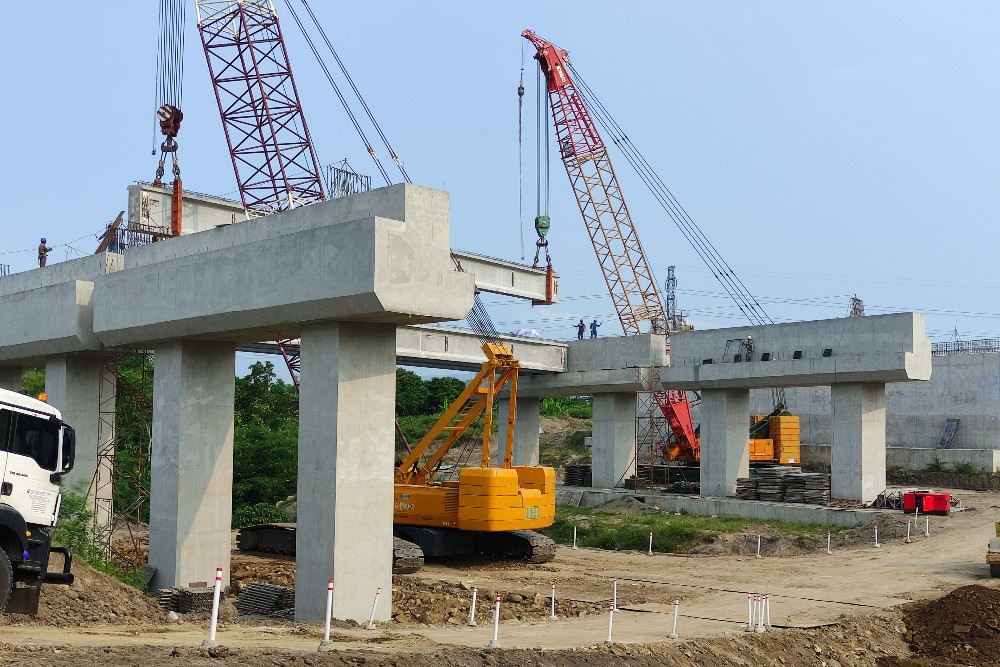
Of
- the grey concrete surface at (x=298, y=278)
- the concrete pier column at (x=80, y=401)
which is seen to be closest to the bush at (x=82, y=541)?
the concrete pier column at (x=80, y=401)

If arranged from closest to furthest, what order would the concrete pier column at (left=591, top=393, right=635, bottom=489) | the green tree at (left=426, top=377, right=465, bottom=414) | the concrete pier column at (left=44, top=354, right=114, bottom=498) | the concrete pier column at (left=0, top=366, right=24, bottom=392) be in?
the concrete pier column at (left=44, top=354, right=114, bottom=498), the concrete pier column at (left=0, top=366, right=24, bottom=392), the concrete pier column at (left=591, top=393, right=635, bottom=489), the green tree at (left=426, top=377, right=465, bottom=414)

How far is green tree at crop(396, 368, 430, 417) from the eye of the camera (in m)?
94.6

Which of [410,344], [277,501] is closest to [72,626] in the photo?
[410,344]

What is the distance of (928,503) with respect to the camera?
131 feet

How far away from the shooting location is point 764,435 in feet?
185

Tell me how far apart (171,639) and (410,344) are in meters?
28.4

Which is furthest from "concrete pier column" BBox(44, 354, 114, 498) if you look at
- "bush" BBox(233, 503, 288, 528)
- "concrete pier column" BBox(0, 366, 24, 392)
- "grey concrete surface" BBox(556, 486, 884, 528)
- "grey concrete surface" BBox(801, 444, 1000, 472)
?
"grey concrete surface" BBox(801, 444, 1000, 472)

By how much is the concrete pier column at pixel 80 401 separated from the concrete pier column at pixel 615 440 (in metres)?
27.1

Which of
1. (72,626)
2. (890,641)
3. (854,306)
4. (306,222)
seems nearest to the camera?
(72,626)

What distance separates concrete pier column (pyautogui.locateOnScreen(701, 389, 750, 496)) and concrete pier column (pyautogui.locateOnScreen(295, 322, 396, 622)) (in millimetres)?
27428

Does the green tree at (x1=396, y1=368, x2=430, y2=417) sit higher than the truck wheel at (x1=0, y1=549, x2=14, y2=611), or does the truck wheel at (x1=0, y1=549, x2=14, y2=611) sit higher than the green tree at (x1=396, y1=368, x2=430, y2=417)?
the green tree at (x1=396, y1=368, x2=430, y2=417)

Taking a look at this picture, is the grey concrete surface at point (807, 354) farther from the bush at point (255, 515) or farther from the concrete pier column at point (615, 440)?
the bush at point (255, 515)

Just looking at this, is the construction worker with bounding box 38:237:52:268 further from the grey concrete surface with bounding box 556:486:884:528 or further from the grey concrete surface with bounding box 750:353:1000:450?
the grey concrete surface with bounding box 750:353:1000:450

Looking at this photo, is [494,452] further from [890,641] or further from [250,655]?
[250,655]
